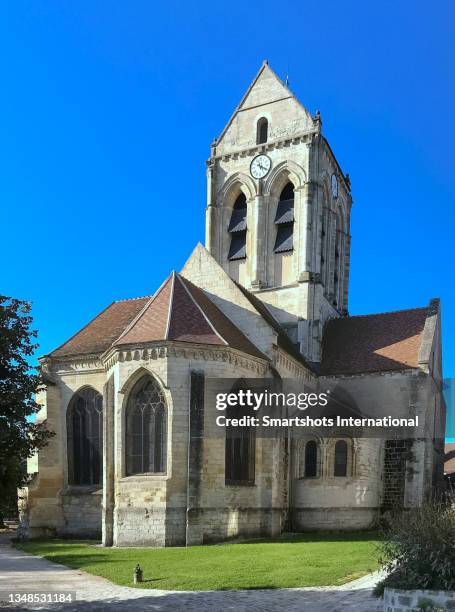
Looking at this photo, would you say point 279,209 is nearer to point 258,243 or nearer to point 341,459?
point 258,243

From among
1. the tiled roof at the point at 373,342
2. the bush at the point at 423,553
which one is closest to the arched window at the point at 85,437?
the tiled roof at the point at 373,342

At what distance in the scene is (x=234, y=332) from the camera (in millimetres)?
23141

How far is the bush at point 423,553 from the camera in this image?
29.2 ft

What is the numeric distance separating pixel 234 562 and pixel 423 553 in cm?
673

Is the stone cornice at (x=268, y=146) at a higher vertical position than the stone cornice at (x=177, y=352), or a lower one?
higher

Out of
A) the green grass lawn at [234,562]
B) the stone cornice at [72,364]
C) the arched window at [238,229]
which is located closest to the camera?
the green grass lawn at [234,562]

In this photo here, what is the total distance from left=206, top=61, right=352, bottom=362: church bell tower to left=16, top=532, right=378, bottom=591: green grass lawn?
12.6 m

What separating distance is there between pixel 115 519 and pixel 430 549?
12939mm

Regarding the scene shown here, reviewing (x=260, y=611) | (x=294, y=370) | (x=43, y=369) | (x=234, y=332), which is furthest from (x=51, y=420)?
(x=260, y=611)

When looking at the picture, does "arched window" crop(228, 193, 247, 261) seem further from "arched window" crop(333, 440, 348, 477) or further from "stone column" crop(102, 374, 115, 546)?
"stone column" crop(102, 374, 115, 546)

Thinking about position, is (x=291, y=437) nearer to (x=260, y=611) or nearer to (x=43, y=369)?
(x=43, y=369)

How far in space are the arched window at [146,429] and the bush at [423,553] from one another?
1111 cm

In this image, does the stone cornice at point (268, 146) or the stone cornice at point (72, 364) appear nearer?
the stone cornice at point (72, 364)

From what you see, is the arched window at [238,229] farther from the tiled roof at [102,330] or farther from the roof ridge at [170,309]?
the roof ridge at [170,309]
